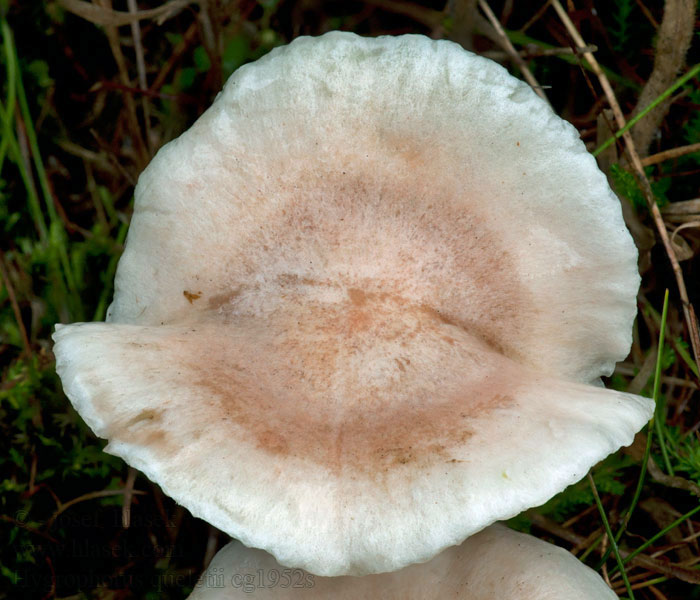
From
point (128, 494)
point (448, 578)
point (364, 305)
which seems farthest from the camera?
point (128, 494)

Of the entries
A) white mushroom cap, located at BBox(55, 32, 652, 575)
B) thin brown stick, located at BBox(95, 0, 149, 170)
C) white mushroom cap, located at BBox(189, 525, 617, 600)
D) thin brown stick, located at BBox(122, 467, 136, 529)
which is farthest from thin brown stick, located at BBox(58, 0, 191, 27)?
white mushroom cap, located at BBox(189, 525, 617, 600)

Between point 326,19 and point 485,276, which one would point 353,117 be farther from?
point 326,19

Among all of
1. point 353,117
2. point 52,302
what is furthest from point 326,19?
point 52,302

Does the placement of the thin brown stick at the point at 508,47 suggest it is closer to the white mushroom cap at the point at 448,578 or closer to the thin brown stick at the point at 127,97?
the thin brown stick at the point at 127,97

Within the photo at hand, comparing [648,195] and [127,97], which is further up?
[127,97]

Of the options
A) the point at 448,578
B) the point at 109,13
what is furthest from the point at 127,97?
the point at 448,578

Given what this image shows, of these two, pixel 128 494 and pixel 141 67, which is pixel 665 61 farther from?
pixel 128 494

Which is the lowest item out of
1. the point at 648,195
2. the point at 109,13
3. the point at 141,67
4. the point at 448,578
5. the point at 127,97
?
the point at 448,578

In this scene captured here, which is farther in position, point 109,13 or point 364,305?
point 109,13
